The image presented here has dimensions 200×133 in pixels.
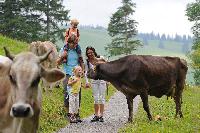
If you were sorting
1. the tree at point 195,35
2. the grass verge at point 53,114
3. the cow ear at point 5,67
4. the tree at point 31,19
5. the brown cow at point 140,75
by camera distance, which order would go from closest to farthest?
the cow ear at point 5,67 → the grass verge at point 53,114 → the brown cow at point 140,75 → the tree at point 31,19 → the tree at point 195,35

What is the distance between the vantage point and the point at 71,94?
16.8 meters

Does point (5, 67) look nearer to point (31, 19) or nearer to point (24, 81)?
point (24, 81)

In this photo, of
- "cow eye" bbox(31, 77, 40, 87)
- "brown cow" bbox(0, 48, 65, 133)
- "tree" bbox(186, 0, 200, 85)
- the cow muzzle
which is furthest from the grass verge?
"tree" bbox(186, 0, 200, 85)

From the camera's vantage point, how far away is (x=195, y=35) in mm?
81000

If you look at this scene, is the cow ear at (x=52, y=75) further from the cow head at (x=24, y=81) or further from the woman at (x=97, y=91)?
the woman at (x=97, y=91)

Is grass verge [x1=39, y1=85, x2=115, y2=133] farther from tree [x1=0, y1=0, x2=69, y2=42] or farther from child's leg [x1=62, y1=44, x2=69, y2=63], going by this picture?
tree [x1=0, y1=0, x2=69, y2=42]

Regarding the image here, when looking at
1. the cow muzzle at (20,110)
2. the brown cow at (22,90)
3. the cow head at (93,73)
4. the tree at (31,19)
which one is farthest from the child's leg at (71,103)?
the tree at (31,19)

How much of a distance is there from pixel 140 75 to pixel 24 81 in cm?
967

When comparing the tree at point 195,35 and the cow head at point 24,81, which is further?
the tree at point 195,35

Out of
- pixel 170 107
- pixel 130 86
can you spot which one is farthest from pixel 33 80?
pixel 170 107

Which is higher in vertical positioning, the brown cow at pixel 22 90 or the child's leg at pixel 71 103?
the brown cow at pixel 22 90

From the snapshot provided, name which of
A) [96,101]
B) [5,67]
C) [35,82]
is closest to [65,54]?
[96,101]

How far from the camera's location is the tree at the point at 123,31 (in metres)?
77.1

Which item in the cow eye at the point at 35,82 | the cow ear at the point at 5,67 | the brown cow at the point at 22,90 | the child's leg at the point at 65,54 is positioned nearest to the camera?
the brown cow at the point at 22,90
